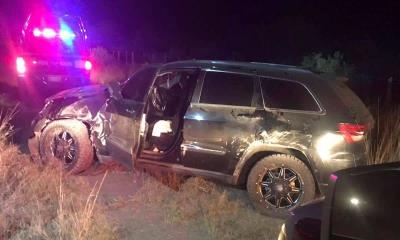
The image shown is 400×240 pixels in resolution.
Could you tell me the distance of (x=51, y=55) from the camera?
12508 millimetres

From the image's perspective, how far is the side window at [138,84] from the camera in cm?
718

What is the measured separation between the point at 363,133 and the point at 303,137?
64 centimetres

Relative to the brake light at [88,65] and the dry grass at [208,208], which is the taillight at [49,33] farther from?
the dry grass at [208,208]

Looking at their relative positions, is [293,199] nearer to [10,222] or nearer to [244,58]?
[10,222]

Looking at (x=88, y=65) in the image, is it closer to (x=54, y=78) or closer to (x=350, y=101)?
(x=54, y=78)

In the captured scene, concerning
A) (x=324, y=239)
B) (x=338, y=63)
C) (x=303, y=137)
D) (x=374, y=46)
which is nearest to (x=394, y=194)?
(x=324, y=239)

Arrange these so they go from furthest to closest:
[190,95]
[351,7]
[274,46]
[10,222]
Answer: [351,7] < [274,46] < [190,95] < [10,222]

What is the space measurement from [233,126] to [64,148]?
2.54 meters

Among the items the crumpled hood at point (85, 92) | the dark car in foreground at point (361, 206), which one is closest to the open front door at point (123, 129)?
the crumpled hood at point (85, 92)

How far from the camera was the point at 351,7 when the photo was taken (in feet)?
108

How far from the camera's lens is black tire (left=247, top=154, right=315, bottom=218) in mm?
6219

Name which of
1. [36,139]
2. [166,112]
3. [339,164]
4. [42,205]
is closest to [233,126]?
[166,112]

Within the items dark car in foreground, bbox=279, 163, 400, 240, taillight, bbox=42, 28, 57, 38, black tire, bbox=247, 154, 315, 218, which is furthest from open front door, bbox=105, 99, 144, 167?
taillight, bbox=42, 28, 57, 38

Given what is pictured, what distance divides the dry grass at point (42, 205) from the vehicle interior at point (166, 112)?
1.02 m
